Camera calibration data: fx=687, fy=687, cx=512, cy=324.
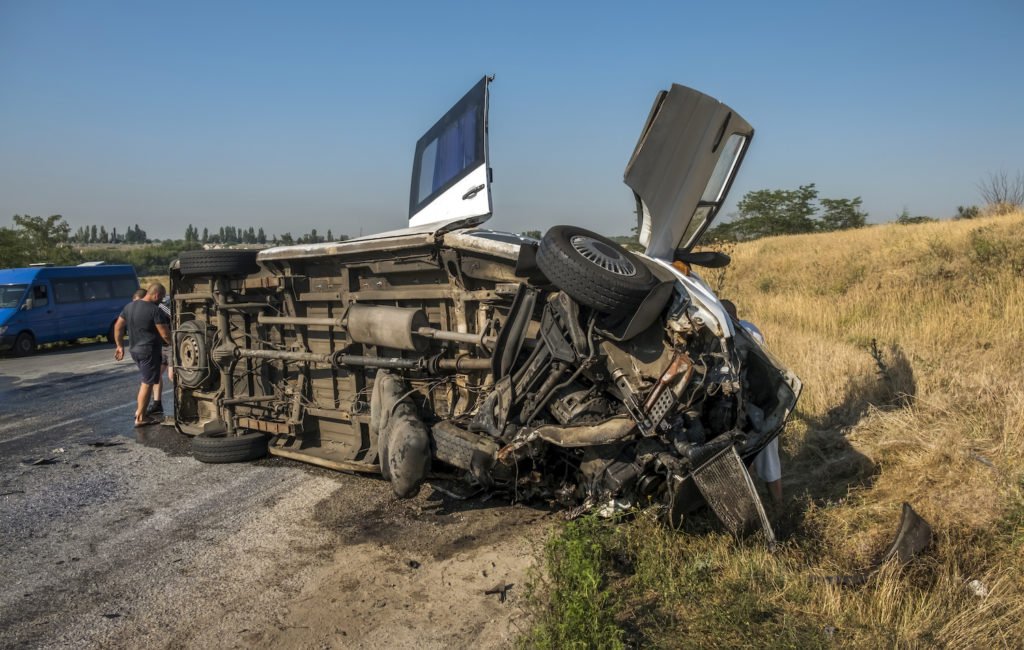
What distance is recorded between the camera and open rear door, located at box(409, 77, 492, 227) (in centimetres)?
587

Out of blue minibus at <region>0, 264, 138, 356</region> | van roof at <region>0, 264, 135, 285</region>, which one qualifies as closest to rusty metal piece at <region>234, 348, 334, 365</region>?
blue minibus at <region>0, 264, 138, 356</region>

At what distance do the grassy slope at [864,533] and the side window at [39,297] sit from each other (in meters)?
18.2

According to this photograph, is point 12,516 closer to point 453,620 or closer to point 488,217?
point 453,620

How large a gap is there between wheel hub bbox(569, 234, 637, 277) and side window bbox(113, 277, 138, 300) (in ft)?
63.7

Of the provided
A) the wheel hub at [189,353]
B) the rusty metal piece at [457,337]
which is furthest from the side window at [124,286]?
the rusty metal piece at [457,337]

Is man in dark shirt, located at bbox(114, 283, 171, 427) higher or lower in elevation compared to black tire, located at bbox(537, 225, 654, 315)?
lower

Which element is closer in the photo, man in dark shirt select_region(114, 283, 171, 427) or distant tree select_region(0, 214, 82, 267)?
man in dark shirt select_region(114, 283, 171, 427)

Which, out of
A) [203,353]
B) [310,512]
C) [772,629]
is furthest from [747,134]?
[203,353]

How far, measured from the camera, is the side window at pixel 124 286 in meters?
19.9

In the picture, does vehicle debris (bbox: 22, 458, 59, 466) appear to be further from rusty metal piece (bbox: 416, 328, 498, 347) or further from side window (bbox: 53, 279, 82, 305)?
side window (bbox: 53, 279, 82, 305)

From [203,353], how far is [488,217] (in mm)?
3801

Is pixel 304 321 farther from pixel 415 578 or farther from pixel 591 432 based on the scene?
pixel 591 432

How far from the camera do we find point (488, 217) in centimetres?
574

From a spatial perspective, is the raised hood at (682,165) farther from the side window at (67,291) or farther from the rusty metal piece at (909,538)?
the side window at (67,291)
